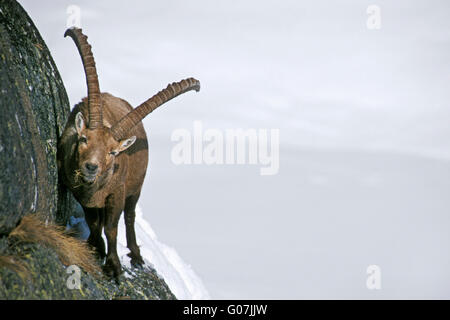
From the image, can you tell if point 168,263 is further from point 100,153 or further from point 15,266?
point 15,266

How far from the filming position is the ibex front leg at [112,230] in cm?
1059

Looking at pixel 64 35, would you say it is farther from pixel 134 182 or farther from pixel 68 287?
pixel 68 287

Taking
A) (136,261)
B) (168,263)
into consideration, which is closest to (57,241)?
(136,261)

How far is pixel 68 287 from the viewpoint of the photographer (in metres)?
8.98

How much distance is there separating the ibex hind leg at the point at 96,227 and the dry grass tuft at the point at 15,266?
280 cm

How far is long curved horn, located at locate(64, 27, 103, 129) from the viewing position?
33.2ft

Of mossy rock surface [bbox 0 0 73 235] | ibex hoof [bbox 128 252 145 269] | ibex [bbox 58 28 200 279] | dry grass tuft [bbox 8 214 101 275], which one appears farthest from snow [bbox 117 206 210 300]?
dry grass tuft [bbox 8 214 101 275]

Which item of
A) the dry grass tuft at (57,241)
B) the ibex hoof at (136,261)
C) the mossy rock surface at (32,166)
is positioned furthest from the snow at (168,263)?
the dry grass tuft at (57,241)

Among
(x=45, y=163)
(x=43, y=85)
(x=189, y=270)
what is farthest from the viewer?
(x=189, y=270)

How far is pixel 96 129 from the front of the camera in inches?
396

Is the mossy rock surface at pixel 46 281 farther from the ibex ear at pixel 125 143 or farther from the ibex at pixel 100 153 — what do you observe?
the ibex ear at pixel 125 143

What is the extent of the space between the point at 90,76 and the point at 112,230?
2789 mm
